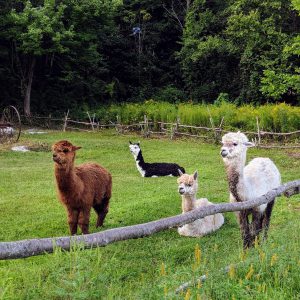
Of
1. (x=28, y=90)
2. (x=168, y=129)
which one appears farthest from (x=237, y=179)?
(x=28, y=90)

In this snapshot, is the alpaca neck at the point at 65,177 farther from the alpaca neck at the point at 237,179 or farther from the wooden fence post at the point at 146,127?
the wooden fence post at the point at 146,127

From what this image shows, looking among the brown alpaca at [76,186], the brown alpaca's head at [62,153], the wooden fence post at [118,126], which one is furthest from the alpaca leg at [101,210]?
the wooden fence post at [118,126]

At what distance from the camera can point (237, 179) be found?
617 centimetres

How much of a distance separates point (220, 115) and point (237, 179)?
17.6 metres

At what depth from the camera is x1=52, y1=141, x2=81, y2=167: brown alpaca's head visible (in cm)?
723

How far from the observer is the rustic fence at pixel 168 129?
20.7 meters

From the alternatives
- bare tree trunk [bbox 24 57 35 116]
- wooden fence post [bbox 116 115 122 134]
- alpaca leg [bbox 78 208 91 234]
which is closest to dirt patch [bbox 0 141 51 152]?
wooden fence post [bbox 116 115 122 134]

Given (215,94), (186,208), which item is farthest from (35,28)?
(186,208)

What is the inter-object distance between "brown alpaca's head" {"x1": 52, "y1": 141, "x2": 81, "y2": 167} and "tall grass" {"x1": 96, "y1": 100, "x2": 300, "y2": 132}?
51.2ft

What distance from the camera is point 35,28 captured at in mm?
27734

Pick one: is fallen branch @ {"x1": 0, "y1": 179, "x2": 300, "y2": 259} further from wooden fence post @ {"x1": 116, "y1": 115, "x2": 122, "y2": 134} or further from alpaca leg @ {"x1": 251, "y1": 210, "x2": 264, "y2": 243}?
wooden fence post @ {"x1": 116, "y1": 115, "x2": 122, "y2": 134}

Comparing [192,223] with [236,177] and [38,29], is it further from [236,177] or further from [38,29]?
[38,29]

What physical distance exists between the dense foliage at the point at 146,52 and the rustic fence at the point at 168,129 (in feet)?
7.77

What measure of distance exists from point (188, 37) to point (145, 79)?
15.0 feet
